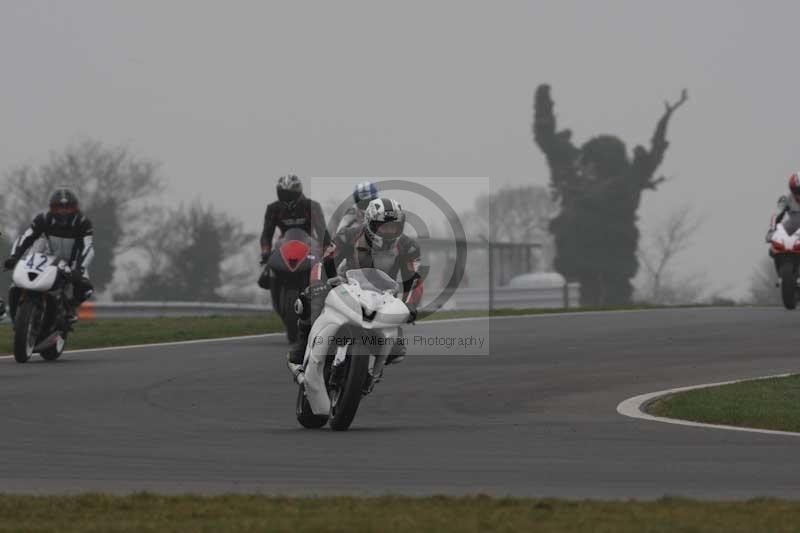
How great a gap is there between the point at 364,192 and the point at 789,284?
11.4 metres

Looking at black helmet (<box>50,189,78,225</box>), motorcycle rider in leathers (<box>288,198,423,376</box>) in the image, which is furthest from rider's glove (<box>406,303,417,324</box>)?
black helmet (<box>50,189,78,225</box>)

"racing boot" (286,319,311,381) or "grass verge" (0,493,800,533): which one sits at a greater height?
"racing boot" (286,319,311,381)

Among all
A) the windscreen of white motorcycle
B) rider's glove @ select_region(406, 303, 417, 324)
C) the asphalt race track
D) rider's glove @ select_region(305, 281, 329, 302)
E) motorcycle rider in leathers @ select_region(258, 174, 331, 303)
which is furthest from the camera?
motorcycle rider in leathers @ select_region(258, 174, 331, 303)

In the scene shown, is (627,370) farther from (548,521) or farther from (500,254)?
(500,254)

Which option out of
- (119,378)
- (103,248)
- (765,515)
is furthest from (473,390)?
(103,248)

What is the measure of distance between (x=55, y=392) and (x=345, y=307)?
4.84 metres

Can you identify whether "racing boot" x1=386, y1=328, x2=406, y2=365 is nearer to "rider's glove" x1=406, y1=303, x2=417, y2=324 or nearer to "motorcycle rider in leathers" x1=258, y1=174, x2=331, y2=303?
"rider's glove" x1=406, y1=303, x2=417, y2=324

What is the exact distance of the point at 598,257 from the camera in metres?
85.5

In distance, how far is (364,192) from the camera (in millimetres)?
17016

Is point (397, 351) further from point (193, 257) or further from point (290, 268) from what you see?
point (193, 257)

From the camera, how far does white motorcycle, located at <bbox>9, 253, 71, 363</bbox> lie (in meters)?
18.9

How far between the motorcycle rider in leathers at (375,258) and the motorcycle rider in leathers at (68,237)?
24.7 ft

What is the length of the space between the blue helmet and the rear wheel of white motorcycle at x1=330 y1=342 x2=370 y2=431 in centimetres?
476

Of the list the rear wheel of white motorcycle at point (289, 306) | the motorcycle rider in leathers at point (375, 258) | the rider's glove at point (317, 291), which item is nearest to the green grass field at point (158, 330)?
the rear wheel of white motorcycle at point (289, 306)
